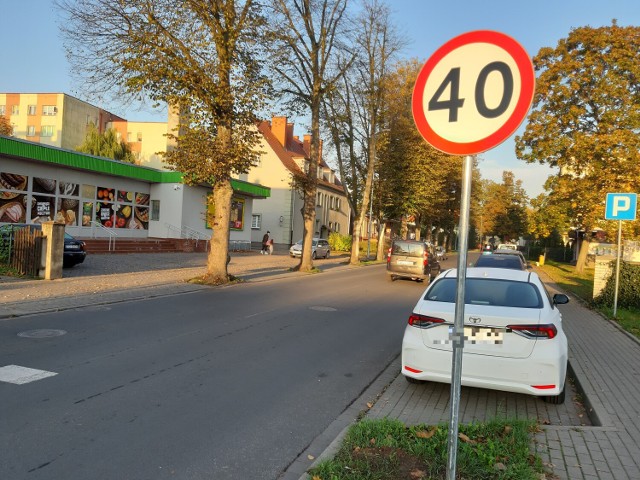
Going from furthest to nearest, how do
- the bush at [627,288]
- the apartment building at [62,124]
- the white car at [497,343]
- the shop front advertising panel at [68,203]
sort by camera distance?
the apartment building at [62,124] < the shop front advertising panel at [68,203] < the bush at [627,288] < the white car at [497,343]

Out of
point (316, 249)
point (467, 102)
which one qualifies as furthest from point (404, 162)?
point (467, 102)

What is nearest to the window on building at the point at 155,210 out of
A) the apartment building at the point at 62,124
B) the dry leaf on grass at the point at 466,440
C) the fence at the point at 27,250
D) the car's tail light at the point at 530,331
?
the fence at the point at 27,250

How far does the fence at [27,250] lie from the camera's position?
46.1 ft

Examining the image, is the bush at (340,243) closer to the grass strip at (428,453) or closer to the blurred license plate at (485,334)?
the blurred license plate at (485,334)

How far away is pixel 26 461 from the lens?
365 cm

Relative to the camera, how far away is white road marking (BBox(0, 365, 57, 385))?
18.0 ft

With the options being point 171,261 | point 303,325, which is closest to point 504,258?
point 303,325

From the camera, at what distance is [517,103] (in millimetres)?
2801

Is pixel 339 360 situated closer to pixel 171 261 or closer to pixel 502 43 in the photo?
pixel 502 43

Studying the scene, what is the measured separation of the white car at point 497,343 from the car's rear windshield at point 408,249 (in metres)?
14.3

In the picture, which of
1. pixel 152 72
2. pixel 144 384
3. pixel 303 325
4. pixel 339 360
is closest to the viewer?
pixel 144 384

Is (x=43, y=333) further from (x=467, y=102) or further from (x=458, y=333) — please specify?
(x=467, y=102)

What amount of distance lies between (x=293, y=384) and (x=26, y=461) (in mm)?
2947

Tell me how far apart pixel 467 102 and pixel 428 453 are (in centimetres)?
260
